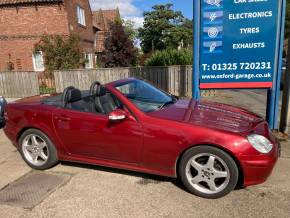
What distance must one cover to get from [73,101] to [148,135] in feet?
4.82

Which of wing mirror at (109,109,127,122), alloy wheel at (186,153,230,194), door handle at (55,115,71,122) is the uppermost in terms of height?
wing mirror at (109,109,127,122)

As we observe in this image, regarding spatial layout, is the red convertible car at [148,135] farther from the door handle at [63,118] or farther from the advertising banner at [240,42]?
the advertising banner at [240,42]

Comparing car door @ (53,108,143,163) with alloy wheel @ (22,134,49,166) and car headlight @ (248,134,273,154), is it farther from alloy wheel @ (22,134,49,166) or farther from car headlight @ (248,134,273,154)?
car headlight @ (248,134,273,154)

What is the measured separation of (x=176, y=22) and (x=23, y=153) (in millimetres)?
43633

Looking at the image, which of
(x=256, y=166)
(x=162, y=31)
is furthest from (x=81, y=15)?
(x=162, y=31)

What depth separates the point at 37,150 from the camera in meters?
4.50

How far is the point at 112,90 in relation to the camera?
4.01 meters

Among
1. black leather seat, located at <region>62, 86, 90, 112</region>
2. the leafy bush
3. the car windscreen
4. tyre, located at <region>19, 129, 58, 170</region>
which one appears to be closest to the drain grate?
tyre, located at <region>19, 129, 58, 170</region>

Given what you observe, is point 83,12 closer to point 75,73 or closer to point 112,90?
point 75,73

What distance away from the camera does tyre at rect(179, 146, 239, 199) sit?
3305 mm

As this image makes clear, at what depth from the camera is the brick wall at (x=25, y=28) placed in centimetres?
1717

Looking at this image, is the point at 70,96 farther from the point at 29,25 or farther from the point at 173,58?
the point at 29,25

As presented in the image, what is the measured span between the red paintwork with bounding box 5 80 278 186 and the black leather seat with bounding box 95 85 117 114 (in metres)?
0.13

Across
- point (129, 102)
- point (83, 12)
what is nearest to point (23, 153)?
point (129, 102)
